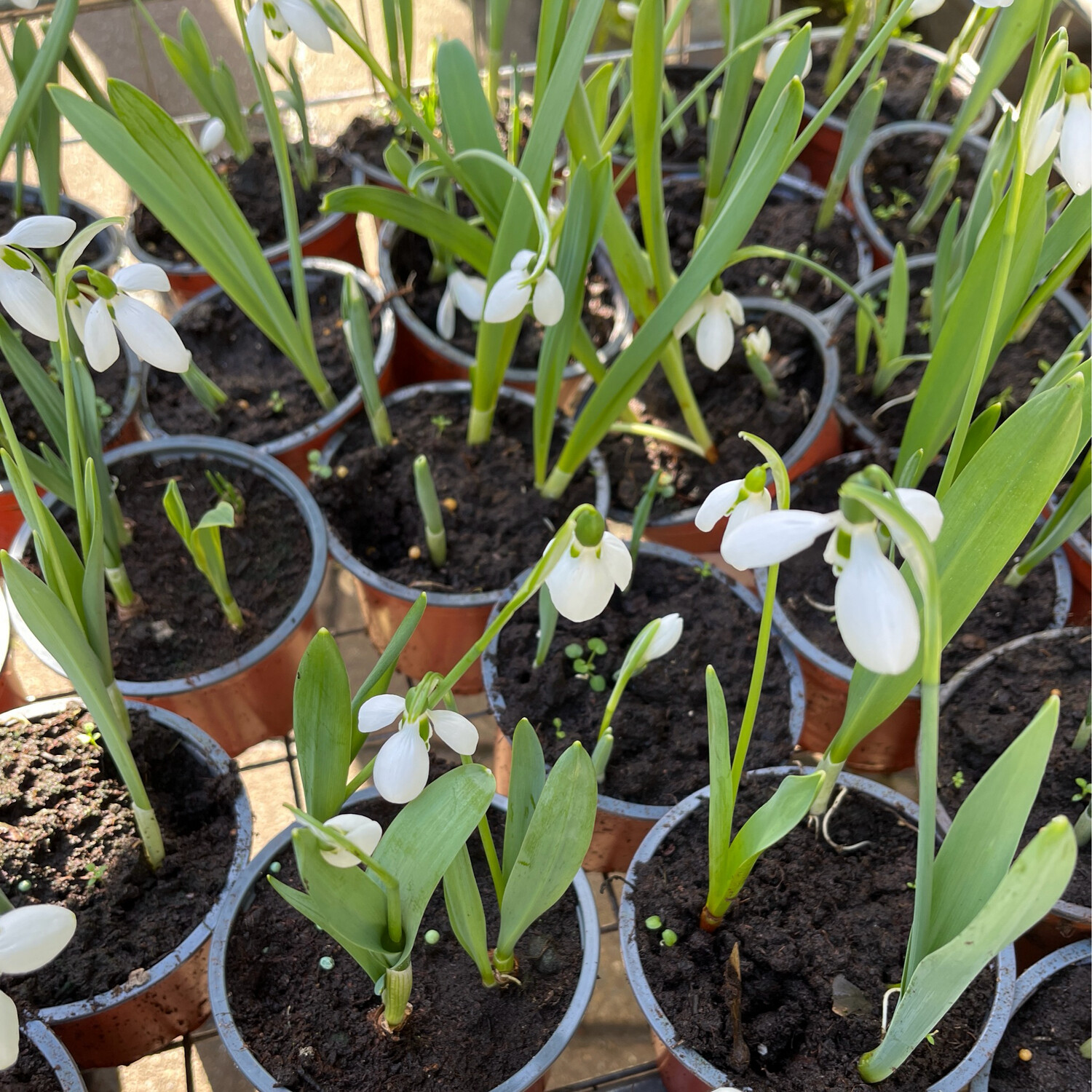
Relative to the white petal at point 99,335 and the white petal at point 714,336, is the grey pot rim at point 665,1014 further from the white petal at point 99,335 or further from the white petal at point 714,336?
the white petal at point 99,335

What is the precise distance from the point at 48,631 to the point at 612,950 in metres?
0.85

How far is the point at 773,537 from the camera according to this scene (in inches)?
18.8

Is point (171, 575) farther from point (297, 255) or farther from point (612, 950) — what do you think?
point (612, 950)

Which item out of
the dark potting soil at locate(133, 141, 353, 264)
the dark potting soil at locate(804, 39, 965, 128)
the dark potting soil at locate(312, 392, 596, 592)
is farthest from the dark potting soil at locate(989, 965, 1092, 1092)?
the dark potting soil at locate(804, 39, 965, 128)

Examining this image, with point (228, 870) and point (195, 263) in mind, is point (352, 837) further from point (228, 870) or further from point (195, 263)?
point (195, 263)

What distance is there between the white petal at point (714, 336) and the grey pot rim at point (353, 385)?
57 centimetres

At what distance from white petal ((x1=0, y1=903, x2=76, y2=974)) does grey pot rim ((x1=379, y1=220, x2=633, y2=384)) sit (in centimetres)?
101

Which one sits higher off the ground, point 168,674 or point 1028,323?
point 1028,323

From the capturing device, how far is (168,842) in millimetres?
1026

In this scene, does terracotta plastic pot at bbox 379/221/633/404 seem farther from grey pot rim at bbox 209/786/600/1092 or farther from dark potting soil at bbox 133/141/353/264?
grey pot rim at bbox 209/786/600/1092

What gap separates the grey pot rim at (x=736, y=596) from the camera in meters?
1.05

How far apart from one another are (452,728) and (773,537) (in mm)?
299

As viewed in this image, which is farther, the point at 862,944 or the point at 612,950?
the point at 612,950

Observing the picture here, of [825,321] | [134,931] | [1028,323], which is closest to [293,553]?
[134,931]
